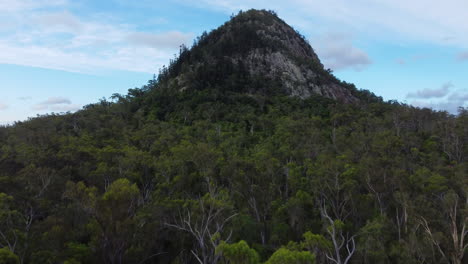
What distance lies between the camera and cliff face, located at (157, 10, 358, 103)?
11531 centimetres

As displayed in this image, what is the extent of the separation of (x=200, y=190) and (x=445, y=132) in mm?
50267

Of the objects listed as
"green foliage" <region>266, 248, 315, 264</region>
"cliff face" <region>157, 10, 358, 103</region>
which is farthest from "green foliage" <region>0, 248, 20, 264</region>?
"cliff face" <region>157, 10, 358, 103</region>

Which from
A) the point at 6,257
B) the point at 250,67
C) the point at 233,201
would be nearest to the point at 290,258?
the point at 6,257

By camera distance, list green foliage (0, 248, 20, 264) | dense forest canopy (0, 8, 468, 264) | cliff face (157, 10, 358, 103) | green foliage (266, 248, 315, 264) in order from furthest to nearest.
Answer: cliff face (157, 10, 358, 103)
dense forest canopy (0, 8, 468, 264)
green foliage (0, 248, 20, 264)
green foliage (266, 248, 315, 264)

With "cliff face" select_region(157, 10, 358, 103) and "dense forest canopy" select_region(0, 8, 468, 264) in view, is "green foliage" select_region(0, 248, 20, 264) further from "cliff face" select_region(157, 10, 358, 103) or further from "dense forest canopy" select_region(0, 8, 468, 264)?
"cliff face" select_region(157, 10, 358, 103)

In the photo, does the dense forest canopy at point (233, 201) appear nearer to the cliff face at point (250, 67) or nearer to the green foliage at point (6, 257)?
the green foliage at point (6, 257)

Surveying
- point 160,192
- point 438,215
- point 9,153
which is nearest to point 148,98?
point 9,153

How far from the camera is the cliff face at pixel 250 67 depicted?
115 meters

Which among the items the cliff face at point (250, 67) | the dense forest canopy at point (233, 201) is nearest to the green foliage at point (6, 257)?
the dense forest canopy at point (233, 201)

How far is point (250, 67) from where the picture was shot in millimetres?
126250

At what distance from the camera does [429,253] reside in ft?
89.4

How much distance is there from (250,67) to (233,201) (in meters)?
97.1

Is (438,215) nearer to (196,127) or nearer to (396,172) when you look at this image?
(396,172)

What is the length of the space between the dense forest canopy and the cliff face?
49.0m
